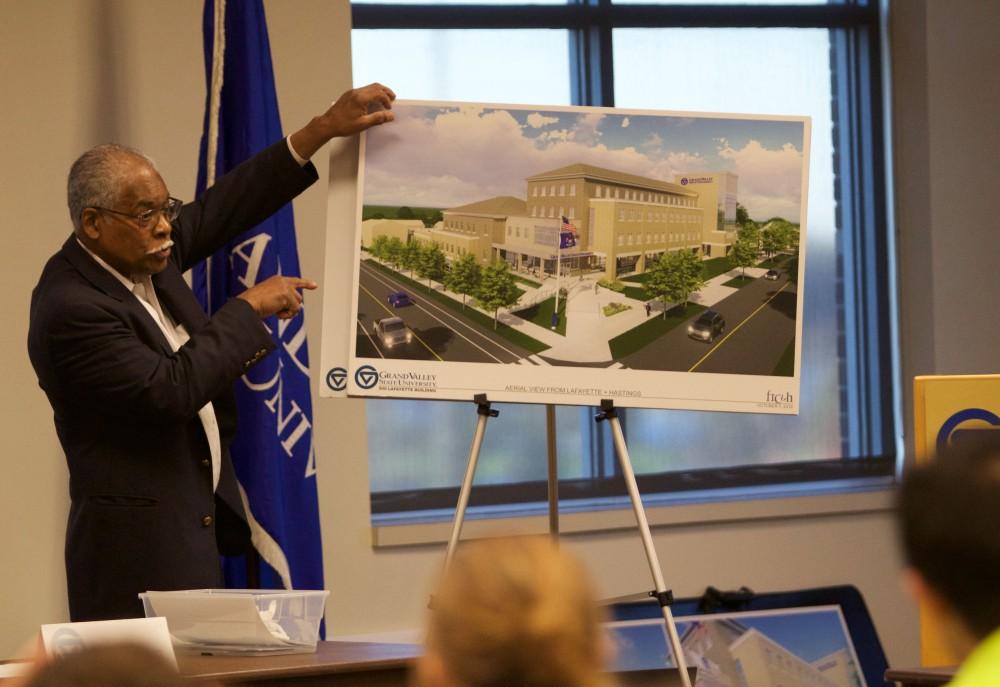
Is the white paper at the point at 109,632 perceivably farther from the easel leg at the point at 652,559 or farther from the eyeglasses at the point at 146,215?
the easel leg at the point at 652,559

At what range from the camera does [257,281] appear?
3.12 meters

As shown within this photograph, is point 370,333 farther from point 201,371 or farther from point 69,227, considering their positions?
point 69,227

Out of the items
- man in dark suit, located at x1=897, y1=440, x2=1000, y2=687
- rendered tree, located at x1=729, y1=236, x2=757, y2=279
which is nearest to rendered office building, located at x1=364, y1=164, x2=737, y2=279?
rendered tree, located at x1=729, y1=236, x2=757, y2=279

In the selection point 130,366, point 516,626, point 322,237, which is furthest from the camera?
point 322,237

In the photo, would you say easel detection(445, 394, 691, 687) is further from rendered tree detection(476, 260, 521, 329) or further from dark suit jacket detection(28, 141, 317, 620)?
dark suit jacket detection(28, 141, 317, 620)

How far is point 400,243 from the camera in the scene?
2.71 m

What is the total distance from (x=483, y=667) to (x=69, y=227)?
9.65 feet

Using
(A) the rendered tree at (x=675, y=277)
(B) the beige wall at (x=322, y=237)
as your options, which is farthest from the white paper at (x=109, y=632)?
(B) the beige wall at (x=322, y=237)

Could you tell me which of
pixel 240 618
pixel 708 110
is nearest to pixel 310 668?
pixel 240 618

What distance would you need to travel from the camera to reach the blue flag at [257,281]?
309 centimetres

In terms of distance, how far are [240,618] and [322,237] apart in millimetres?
1923

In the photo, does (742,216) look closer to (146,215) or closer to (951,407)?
(951,407)

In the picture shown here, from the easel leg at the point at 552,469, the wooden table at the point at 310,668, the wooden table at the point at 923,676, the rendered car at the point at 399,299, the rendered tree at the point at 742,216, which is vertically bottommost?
the wooden table at the point at 923,676

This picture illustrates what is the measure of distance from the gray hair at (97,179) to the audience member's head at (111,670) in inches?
73.4
